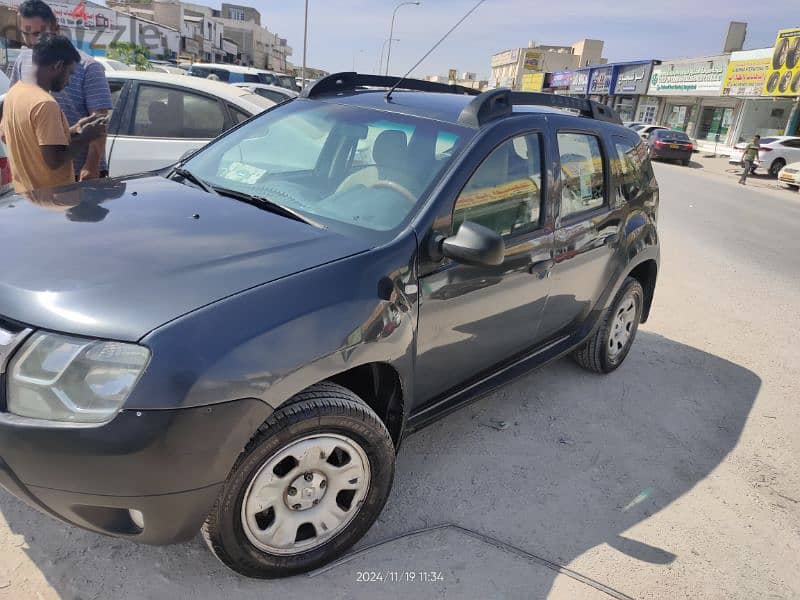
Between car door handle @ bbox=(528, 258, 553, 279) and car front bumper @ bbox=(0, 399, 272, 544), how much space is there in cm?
165

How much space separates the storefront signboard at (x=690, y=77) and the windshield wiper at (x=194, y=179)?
35680 mm

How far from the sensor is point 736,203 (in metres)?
14.3

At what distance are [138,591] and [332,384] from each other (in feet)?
3.27

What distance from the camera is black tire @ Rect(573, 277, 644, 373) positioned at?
401 centimetres

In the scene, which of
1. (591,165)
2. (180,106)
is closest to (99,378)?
(591,165)

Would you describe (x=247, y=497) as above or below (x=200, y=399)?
below

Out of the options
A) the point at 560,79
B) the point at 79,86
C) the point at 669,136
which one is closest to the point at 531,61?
the point at 560,79

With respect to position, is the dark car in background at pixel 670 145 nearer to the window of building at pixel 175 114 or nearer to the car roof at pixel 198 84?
the car roof at pixel 198 84

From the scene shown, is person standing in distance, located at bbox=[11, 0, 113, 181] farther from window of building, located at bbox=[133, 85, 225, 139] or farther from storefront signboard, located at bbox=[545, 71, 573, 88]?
storefront signboard, located at bbox=[545, 71, 573, 88]

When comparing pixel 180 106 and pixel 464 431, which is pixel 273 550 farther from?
pixel 180 106

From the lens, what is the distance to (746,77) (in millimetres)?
29812

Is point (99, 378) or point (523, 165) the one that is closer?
point (99, 378)

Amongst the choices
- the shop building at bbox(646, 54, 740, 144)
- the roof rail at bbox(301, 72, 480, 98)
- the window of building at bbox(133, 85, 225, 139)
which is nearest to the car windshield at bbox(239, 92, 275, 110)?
the window of building at bbox(133, 85, 225, 139)

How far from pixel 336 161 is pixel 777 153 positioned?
76.0 ft
